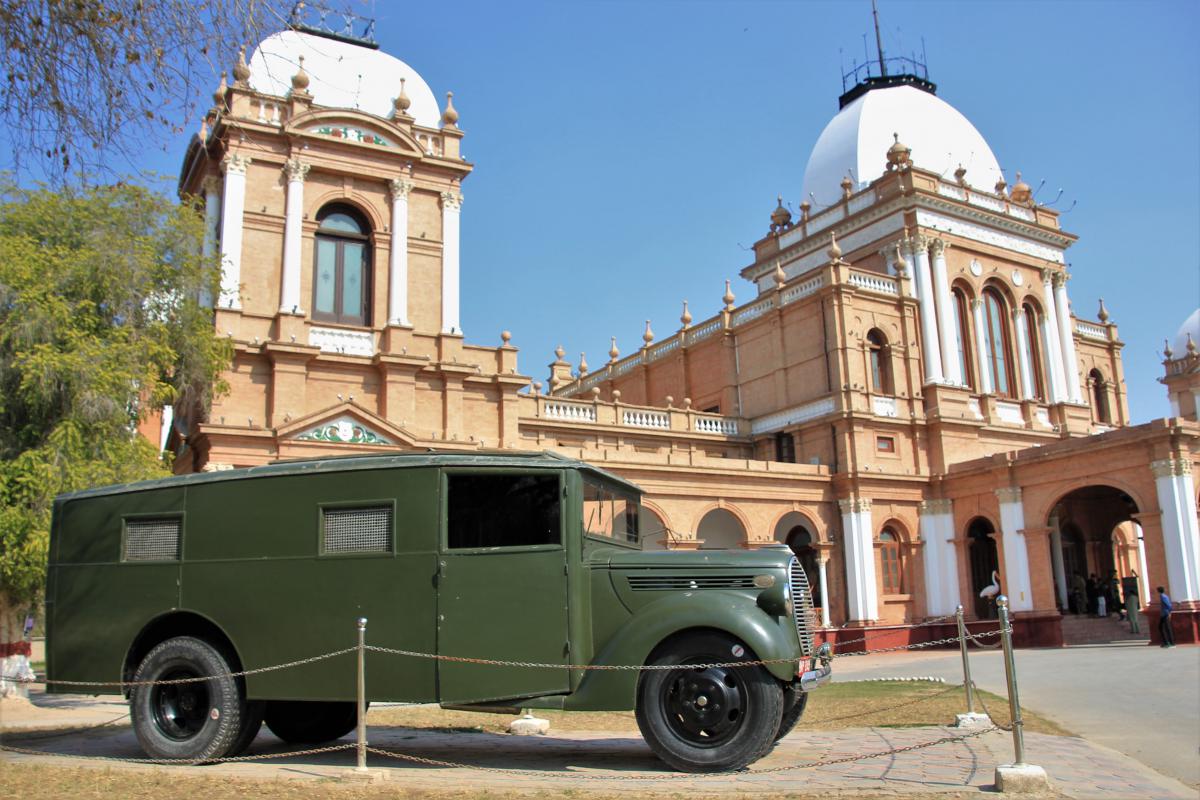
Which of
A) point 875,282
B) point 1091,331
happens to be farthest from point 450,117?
point 1091,331

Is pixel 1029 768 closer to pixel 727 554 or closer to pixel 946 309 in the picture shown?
pixel 727 554

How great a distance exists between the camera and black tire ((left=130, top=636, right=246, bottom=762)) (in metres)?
8.80

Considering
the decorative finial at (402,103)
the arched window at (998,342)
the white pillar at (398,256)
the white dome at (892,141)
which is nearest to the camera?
the white pillar at (398,256)

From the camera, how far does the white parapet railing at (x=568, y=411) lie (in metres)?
30.1

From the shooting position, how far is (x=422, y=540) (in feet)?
28.3

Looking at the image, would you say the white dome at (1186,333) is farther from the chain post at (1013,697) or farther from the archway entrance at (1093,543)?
the chain post at (1013,697)

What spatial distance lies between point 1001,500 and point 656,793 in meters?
26.2

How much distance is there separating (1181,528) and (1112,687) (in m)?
12.8

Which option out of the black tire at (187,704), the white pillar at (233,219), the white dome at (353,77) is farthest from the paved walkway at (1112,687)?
the white dome at (353,77)

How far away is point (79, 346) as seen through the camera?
15945 millimetres

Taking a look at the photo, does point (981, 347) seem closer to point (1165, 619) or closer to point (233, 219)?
point (1165, 619)

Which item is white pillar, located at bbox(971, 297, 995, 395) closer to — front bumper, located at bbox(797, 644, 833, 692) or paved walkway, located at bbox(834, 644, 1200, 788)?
paved walkway, located at bbox(834, 644, 1200, 788)

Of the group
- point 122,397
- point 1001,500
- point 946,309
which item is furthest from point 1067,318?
point 122,397

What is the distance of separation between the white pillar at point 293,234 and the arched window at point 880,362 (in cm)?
1847
